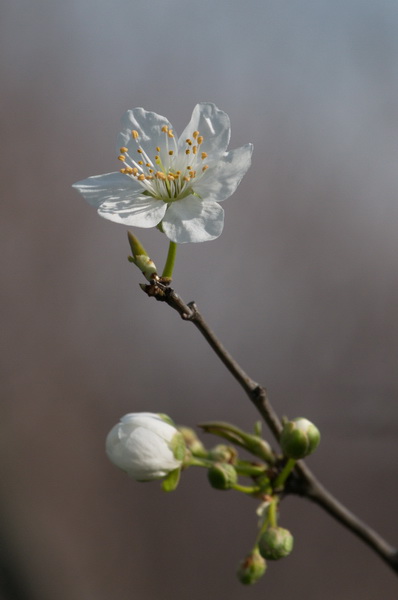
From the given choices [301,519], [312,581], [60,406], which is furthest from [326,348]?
[60,406]

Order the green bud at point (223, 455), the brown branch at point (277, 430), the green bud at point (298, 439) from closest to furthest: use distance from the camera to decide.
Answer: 1. the brown branch at point (277, 430)
2. the green bud at point (298, 439)
3. the green bud at point (223, 455)

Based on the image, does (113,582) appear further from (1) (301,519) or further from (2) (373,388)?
(2) (373,388)

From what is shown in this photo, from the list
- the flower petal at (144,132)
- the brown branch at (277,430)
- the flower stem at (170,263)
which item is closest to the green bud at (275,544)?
the brown branch at (277,430)

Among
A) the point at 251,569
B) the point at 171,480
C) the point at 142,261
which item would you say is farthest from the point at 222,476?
the point at 142,261

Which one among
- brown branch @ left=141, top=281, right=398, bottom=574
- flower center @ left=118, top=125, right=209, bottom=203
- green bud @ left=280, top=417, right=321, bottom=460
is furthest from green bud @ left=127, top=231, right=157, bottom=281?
green bud @ left=280, top=417, right=321, bottom=460

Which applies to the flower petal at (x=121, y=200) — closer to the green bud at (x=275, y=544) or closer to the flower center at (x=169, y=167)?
the flower center at (x=169, y=167)

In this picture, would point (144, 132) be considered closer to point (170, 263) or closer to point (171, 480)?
point (170, 263)
